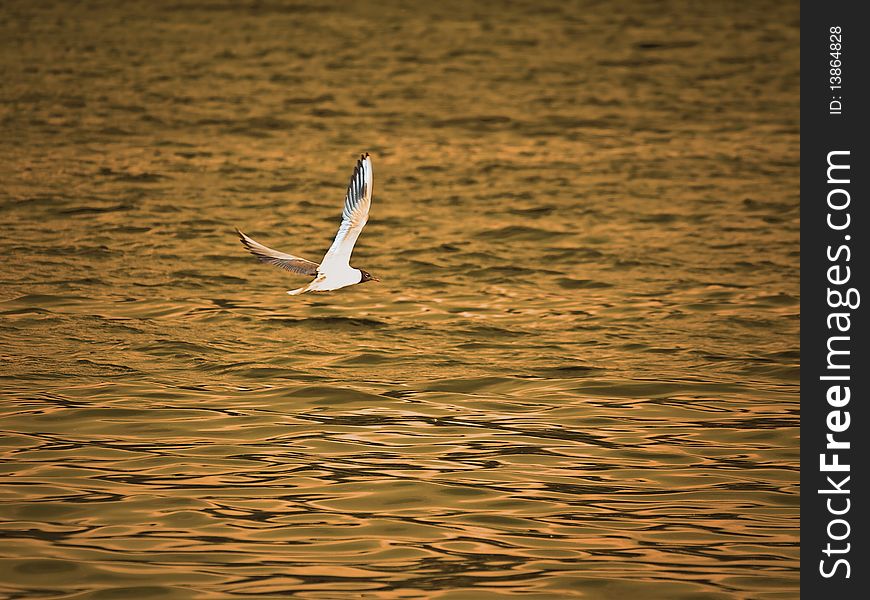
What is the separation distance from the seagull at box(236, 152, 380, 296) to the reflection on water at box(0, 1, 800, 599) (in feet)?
3.59

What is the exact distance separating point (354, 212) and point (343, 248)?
0.98 feet

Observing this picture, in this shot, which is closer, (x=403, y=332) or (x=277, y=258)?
(x=277, y=258)

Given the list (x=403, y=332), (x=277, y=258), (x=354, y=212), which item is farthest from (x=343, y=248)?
(x=403, y=332)

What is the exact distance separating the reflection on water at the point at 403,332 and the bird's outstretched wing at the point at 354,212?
1304 millimetres

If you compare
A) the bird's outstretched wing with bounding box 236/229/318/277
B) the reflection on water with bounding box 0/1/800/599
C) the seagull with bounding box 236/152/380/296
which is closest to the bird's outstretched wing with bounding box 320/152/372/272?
the seagull with bounding box 236/152/380/296

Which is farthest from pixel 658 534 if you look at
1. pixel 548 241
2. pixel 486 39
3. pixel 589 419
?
pixel 486 39

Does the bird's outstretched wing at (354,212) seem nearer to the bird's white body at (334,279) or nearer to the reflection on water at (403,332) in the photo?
the bird's white body at (334,279)

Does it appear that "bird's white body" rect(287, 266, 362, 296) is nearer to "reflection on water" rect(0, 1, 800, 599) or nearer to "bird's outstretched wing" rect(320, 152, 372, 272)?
"bird's outstretched wing" rect(320, 152, 372, 272)

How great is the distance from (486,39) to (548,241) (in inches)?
698

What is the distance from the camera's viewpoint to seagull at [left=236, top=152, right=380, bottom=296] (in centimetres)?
1073

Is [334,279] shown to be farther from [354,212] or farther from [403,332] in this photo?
[403,332]

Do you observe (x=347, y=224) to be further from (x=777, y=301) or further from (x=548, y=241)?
(x=548, y=241)

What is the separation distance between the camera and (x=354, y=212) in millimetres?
10852

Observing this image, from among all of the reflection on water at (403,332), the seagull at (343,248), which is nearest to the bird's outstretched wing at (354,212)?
the seagull at (343,248)
